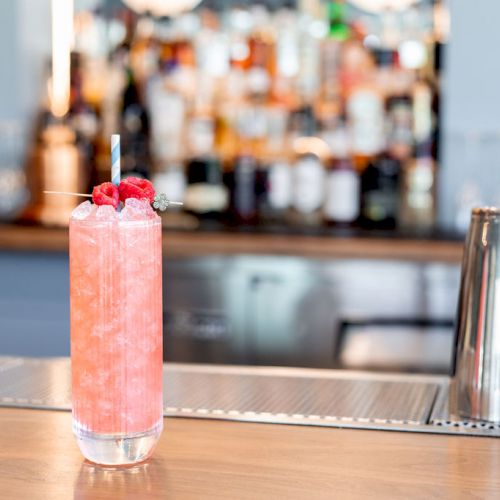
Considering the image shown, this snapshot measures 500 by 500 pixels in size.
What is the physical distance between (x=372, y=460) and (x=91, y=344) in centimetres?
26

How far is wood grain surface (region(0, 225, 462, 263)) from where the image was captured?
2.41m

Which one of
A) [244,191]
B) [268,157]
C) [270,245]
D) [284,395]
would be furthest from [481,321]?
[268,157]

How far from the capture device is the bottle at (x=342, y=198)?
2811mm

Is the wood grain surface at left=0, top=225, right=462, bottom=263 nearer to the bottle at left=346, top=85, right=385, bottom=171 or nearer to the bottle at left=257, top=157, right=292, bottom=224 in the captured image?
the bottle at left=257, top=157, right=292, bottom=224

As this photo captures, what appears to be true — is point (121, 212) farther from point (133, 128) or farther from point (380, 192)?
point (133, 128)

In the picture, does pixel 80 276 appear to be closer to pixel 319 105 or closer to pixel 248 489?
pixel 248 489

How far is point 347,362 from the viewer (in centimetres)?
245

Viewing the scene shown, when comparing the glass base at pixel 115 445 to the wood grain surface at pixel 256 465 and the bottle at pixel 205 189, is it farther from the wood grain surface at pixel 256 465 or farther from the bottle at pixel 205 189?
the bottle at pixel 205 189

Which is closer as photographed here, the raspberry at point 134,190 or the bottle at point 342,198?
the raspberry at point 134,190

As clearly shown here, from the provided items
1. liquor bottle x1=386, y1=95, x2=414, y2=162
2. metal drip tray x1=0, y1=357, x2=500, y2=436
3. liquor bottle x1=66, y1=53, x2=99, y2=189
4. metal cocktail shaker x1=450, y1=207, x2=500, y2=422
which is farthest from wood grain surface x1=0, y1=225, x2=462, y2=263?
metal cocktail shaker x1=450, y1=207, x2=500, y2=422

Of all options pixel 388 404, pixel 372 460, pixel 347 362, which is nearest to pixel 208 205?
pixel 347 362

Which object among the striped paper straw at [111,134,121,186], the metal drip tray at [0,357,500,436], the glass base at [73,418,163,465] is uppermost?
the striped paper straw at [111,134,121,186]

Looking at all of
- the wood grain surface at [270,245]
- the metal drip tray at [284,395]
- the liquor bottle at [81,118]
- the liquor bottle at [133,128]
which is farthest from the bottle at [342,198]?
the metal drip tray at [284,395]

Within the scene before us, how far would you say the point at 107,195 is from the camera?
81 centimetres
